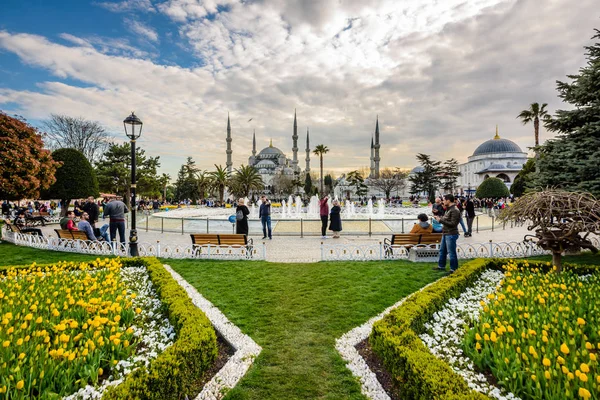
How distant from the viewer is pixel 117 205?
1018 centimetres

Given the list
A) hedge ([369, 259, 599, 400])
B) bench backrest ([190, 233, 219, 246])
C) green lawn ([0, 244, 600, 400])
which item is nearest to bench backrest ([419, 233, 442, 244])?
green lawn ([0, 244, 600, 400])

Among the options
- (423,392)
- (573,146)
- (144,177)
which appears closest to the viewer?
(423,392)

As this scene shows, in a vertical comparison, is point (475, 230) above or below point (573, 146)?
below

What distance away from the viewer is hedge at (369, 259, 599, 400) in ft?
9.09

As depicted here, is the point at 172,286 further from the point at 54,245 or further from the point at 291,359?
the point at 54,245

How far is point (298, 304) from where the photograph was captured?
5.65 m

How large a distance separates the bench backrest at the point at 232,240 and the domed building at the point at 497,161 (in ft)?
224

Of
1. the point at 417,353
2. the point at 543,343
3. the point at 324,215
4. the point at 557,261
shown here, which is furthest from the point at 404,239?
the point at 417,353

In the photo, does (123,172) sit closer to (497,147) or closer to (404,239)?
(404,239)

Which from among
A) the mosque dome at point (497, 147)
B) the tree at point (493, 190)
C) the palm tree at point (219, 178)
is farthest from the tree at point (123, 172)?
the mosque dome at point (497, 147)

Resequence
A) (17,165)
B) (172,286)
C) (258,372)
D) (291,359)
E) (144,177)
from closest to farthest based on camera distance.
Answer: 1. (258,372)
2. (291,359)
3. (172,286)
4. (17,165)
5. (144,177)

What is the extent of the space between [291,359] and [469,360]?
201 centimetres

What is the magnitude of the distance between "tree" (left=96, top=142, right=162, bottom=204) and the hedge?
36.2m

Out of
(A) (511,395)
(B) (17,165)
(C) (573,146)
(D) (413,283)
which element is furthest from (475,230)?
(B) (17,165)
